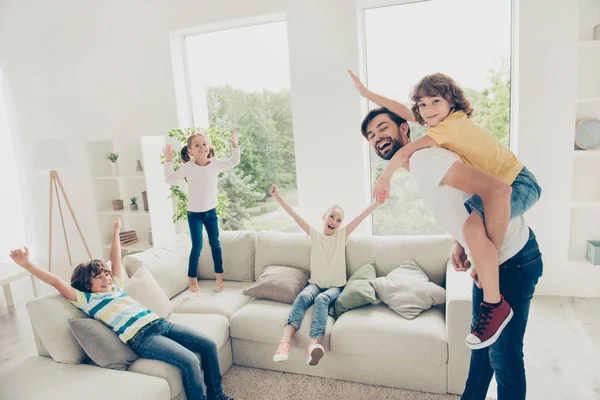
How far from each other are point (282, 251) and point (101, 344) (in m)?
1.39

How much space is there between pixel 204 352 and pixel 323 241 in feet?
3.49

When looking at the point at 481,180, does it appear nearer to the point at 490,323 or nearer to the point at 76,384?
the point at 490,323

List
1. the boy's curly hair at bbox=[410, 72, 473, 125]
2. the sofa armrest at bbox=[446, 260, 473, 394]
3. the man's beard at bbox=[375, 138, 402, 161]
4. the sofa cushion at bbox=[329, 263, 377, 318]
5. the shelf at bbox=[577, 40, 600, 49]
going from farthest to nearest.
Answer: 1. the shelf at bbox=[577, 40, 600, 49]
2. the sofa cushion at bbox=[329, 263, 377, 318]
3. the sofa armrest at bbox=[446, 260, 473, 394]
4. the man's beard at bbox=[375, 138, 402, 161]
5. the boy's curly hair at bbox=[410, 72, 473, 125]

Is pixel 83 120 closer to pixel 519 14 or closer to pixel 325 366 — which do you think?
pixel 325 366

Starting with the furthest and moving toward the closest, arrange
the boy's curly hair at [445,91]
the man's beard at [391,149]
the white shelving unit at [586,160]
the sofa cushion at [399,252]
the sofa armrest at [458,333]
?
1. the white shelving unit at [586,160]
2. the sofa cushion at [399,252]
3. the sofa armrest at [458,333]
4. the man's beard at [391,149]
5. the boy's curly hair at [445,91]

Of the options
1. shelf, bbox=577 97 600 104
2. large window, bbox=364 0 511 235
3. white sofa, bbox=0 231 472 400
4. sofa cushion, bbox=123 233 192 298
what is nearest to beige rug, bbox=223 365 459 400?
white sofa, bbox=0 231 472 400

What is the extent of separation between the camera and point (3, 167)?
212 inches

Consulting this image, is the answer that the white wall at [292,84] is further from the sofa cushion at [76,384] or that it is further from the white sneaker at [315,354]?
the sofa cushion at [76,384]

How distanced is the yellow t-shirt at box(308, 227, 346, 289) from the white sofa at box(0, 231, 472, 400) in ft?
0.40

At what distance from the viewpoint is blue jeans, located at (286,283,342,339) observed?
2570 mm

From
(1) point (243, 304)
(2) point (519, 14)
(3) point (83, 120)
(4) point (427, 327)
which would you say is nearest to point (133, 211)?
(3) point (83, 120)

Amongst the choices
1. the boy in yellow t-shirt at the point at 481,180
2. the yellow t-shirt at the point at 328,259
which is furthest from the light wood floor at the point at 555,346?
the boy in yellow t-shirt at the point at 481,180

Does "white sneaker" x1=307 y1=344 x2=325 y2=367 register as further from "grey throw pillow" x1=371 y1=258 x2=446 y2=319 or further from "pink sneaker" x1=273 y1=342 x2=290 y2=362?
"grey throw pillow" x1=371 y1=258 x2=446 y2=319

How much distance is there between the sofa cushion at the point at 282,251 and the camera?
323 centimetres
